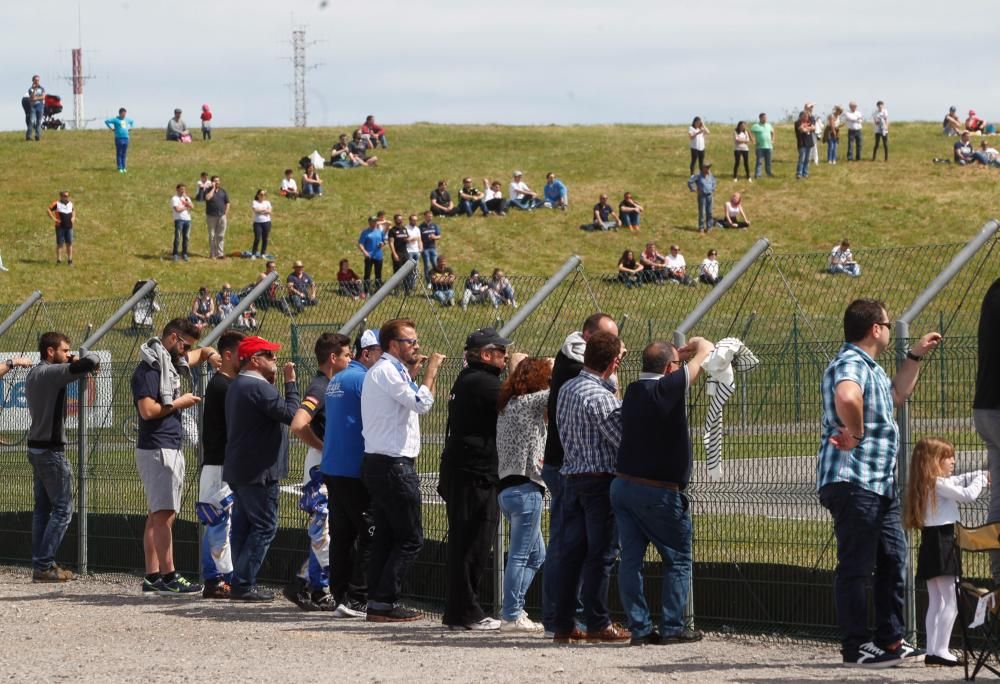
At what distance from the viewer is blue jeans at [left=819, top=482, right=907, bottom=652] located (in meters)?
8.14

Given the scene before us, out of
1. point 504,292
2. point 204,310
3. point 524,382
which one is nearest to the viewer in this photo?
point 524,382

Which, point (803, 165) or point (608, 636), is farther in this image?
point (803, 165)

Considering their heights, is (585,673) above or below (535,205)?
below

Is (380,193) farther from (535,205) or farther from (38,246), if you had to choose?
(38,246)

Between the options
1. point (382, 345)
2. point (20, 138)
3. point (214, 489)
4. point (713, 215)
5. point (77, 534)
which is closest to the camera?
point (382, 345)

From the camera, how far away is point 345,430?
10.8 metres

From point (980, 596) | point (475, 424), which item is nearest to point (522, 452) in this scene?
point (475, 424)

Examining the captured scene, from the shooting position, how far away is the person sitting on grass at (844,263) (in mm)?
10344

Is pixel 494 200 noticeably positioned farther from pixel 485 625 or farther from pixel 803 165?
pixel 485 625

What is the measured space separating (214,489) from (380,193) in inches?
1538

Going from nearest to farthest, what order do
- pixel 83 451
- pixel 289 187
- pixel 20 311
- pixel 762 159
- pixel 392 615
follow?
pixel 392 615 → pixel 83 451 → pixel 20 311 → pixel 289 187 → pixel 762 159

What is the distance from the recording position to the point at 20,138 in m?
57.3

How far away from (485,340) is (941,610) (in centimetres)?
326

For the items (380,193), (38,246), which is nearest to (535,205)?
(380,193)
